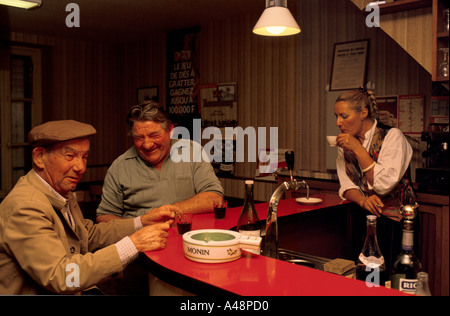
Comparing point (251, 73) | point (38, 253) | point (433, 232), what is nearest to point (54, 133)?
point (38, 253)

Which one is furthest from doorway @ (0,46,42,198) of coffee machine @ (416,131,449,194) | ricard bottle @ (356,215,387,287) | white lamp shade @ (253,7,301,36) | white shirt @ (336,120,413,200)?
ricard bottle @ (356,215,387,287)

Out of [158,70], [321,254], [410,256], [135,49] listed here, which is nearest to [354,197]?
[321,254]

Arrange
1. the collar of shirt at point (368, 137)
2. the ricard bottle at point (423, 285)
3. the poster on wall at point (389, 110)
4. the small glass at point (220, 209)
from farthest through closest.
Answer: the poster on wall at point (389, 110)
the collar of shirt at point (368, 137)
the small glass at point (220, 209)
the ricard bottle at point (423, 285)

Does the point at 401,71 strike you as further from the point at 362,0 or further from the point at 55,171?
the point at 55,171

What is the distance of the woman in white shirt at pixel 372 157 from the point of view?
8.68 feet

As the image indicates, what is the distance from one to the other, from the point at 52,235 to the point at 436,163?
7.14 ft

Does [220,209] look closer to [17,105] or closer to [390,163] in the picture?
[390,163]

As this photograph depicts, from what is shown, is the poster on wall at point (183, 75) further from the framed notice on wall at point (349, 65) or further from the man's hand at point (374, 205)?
the man's hand at point (374, 205)

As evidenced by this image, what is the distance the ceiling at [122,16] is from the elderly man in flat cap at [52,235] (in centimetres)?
319

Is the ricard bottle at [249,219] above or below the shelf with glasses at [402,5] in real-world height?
below

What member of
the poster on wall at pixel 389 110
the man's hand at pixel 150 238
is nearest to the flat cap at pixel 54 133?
the man's hand at pixel 150 238

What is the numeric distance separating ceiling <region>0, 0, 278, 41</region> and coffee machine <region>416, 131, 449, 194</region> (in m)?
2.42
